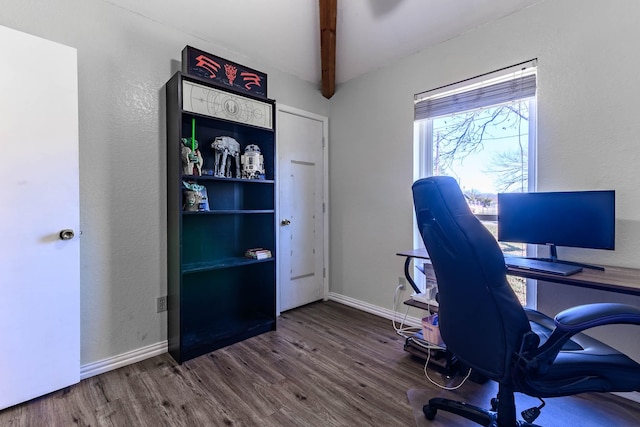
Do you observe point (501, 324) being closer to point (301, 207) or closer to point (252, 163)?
point (252, 163)

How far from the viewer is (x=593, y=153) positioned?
1.82 metres

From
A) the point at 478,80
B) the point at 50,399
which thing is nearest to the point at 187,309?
the point at 50,399

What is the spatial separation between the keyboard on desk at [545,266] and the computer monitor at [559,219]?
0.41 ft

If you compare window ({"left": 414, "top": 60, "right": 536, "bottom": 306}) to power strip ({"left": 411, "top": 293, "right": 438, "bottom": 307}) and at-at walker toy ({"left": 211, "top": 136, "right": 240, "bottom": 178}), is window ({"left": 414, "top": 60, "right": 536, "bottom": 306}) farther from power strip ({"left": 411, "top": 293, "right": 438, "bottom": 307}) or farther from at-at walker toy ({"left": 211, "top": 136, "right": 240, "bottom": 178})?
at-at walker toy ({"left": 211, "top": 136, "right": 240, "bottom": 178})

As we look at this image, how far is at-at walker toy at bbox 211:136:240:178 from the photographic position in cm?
240

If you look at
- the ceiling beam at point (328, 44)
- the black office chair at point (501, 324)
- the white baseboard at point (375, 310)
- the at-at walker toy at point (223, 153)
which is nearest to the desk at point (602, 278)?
the black office chair at point (501, 324)

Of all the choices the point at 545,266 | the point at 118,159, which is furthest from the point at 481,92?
the point at 118,159

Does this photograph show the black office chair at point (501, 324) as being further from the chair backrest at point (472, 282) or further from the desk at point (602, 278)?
the desk at point (602, 278)

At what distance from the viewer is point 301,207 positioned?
3.24m

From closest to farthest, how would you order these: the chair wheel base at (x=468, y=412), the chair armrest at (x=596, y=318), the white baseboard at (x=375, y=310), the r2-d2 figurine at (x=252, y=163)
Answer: the chair armrest at (x=596, y=318), the chair wheel base at (x=468, y=412), the r2-d2 figurine at (x=252, y=163), the white baseboard at (x=375, y=310)

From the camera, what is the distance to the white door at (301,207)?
3070 millimetres

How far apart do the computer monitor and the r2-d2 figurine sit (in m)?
1.89

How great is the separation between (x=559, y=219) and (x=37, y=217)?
3092mm

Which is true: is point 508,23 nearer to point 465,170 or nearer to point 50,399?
point 465,170
